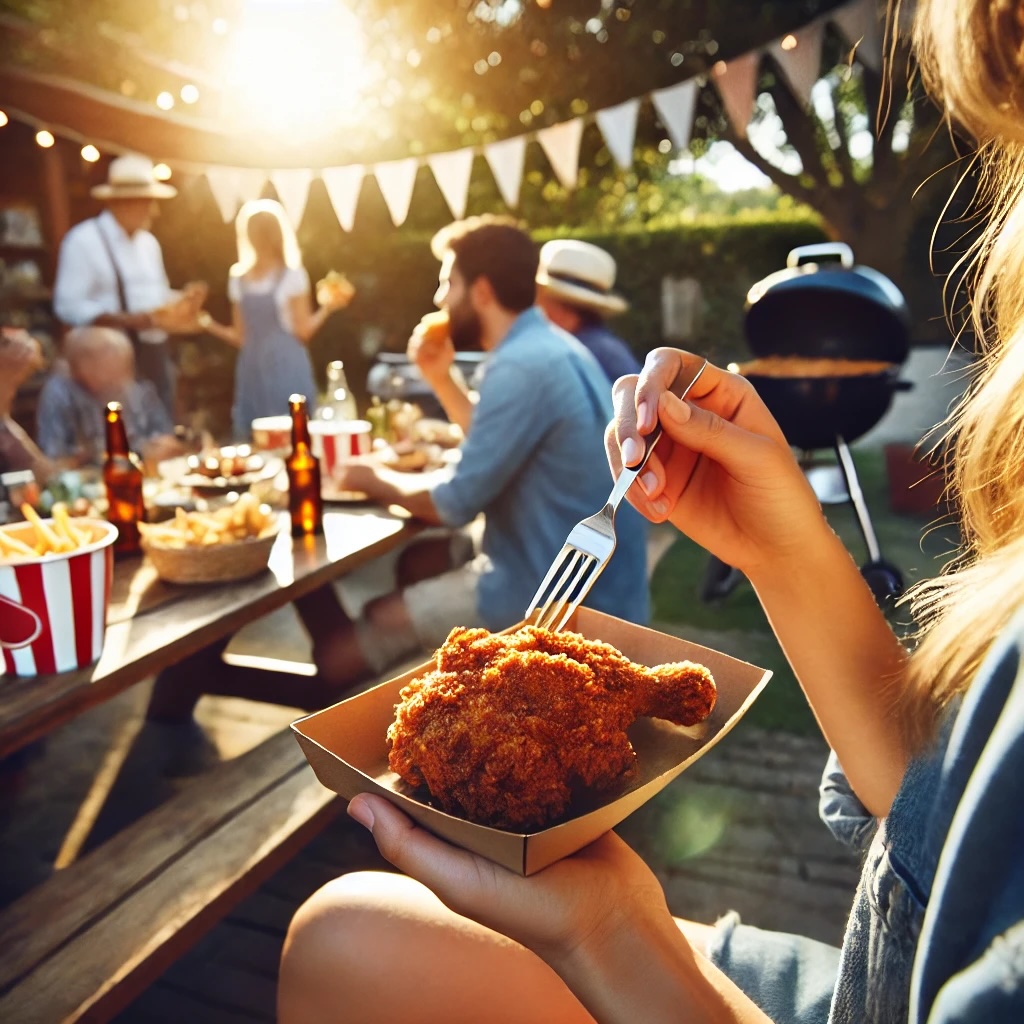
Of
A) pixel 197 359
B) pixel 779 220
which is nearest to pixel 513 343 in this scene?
pixel 197 359

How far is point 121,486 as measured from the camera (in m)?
2.82

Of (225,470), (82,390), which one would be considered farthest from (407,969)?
(82,390)

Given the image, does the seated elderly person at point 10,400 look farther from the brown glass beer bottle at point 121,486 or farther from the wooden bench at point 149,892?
the wooden bench at point 149,892

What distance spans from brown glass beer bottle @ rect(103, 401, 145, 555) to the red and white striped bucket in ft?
2.84

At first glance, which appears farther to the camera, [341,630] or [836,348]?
[836,348]

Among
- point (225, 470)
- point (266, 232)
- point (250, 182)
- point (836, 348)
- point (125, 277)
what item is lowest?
point (225, 470)

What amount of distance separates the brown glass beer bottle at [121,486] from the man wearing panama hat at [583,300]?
2.96m

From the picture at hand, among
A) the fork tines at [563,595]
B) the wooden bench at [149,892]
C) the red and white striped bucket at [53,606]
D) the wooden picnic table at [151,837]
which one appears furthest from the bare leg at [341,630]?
the fork tines at [563,595]

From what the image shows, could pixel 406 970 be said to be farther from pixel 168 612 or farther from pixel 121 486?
pixel 121 486

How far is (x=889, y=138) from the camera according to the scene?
1285 centimetres

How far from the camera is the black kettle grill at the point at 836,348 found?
16.7 ft

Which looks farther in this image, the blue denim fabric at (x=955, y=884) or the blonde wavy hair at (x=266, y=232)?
the blonde wavy hair at (x=266, y=232)

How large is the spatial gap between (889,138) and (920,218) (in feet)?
4.30

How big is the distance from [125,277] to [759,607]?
5.53m
